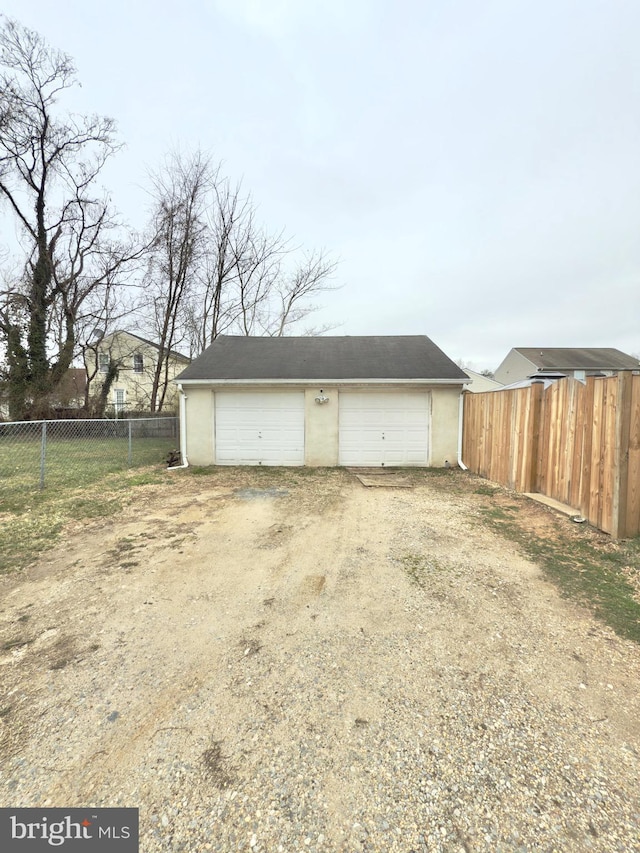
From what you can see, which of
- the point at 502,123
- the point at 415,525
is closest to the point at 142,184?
the point at 502,123

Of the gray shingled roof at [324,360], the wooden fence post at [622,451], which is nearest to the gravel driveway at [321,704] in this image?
the wooden fence post at [622,451]

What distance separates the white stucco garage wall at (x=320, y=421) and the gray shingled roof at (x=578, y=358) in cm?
2016

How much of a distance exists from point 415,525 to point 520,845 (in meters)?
3.76

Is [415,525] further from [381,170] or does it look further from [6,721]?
[381,170]

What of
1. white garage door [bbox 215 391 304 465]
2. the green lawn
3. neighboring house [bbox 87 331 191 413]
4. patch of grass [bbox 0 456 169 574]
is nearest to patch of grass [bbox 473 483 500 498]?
white garage door [bbox 215 391 304 465]

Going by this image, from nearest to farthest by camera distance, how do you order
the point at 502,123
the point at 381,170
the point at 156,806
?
the point at 156,806 → the point at 502,123 → the point at 381,170

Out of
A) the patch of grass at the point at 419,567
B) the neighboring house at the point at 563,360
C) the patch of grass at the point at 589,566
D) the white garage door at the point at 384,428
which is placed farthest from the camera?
the neighboring house at the point at 563,360

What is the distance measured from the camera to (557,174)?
9.15 metres

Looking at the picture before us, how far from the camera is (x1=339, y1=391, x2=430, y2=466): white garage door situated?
9469 mm

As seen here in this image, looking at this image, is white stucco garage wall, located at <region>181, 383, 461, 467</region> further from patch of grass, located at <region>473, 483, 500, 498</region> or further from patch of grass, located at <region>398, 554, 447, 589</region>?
patch of grass, located at <region>398, 554, 447, 589</region>

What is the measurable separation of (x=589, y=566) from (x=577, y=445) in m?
1.94

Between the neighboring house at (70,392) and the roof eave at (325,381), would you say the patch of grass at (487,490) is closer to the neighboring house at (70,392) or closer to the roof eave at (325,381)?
the roof eave at (325,381)

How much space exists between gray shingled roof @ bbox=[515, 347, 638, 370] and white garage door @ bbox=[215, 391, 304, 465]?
22.9 m

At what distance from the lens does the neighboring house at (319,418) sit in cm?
937
